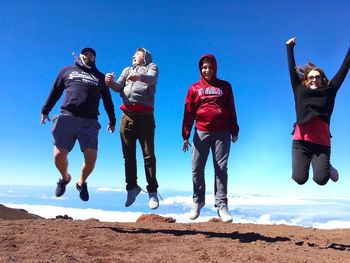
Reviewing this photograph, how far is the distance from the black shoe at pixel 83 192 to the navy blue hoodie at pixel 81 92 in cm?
122

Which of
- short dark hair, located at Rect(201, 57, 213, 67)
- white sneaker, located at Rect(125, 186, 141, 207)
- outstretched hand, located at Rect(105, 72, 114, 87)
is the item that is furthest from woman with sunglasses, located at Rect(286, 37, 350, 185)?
outstretched hand, located at Rect(105, 72, 114, 87)

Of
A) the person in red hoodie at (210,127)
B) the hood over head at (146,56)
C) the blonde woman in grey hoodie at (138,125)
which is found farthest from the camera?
the hood over head at (146,56)

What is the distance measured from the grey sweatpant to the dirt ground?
0.78m

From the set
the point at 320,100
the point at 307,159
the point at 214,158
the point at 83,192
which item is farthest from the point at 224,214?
the point at 83,192

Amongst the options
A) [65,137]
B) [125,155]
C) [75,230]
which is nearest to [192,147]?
[125,155]

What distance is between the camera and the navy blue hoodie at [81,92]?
6914 millimetres

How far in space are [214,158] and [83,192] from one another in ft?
7.73

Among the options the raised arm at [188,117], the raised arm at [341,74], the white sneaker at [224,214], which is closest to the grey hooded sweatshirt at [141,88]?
the raised arm at [188,117]

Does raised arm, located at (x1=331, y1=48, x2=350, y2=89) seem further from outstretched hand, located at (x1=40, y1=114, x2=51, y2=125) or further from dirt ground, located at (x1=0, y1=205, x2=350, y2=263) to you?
outstretched hand, located at (x1=40, y1=114, x2=51, y2=125)

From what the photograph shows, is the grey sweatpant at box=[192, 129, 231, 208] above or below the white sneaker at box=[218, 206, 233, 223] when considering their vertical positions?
above

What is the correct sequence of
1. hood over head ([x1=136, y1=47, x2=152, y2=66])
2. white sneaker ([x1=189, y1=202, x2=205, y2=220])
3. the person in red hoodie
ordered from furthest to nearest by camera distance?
hood over head ([x1=136, y1=47, x2=152, y2=66]) < white sneaker ([x1=189, y1=202, x2=205, y2=220]) < the person in red hoodie

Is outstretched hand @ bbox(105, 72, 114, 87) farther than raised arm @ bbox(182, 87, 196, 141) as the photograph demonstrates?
No

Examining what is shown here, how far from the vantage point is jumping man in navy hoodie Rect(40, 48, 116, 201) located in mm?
6910

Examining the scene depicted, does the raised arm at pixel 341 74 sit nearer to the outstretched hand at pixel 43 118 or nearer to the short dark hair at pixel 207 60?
the short dark hair at pixel 207 60
